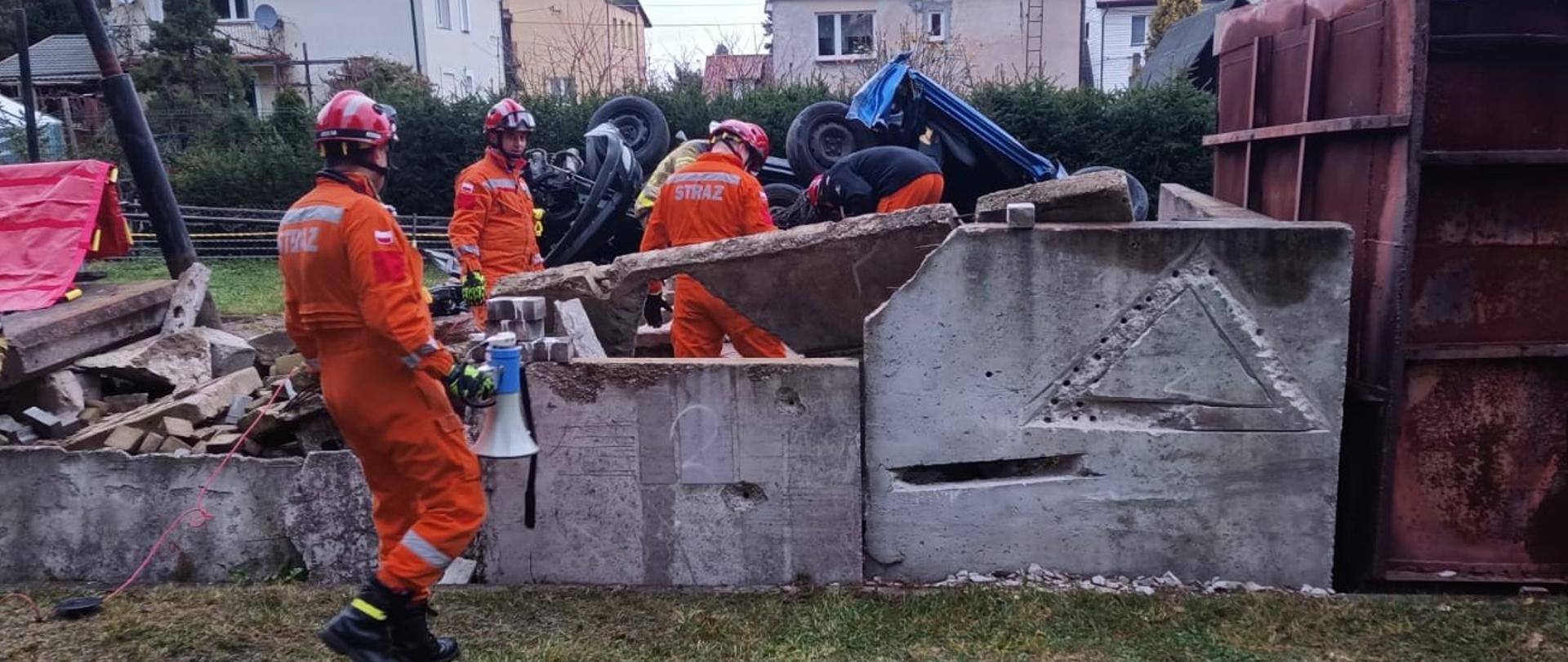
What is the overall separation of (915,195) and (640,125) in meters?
7.42

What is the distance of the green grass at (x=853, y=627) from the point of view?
3945mm

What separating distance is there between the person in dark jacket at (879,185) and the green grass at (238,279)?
21.0ft

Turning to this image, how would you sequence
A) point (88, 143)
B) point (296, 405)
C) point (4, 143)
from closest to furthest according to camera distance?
1. point (296, 405)
2. point (4, 143)
3. point (88, 143)

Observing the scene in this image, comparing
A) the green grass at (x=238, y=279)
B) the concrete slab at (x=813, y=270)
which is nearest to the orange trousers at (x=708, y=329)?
the concrete slab at (x=813, y=270)

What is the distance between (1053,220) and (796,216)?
5001 mm

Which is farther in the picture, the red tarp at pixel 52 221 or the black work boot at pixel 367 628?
the red tarp at pixel 52 221

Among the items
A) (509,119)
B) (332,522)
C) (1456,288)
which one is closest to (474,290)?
(509,119)

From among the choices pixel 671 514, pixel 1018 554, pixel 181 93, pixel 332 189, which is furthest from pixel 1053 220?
pixel 181 93

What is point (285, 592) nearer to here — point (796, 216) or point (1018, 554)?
point (1018, 554)

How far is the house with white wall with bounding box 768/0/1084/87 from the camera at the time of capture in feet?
95.1

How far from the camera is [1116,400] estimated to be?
4449 millimetres

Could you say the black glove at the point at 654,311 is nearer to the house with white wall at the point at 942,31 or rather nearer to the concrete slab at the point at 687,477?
the concrete slab at the point at 687,477

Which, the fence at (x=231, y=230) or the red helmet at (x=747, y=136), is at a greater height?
the red helmet at (x=747, y=136)

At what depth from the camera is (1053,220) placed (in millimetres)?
4539
